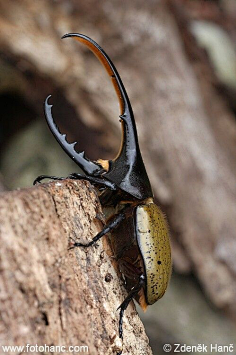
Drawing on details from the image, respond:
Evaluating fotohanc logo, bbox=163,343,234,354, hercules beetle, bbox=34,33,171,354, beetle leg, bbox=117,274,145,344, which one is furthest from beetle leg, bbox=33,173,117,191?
fotohanc logo, bbox=163,343,234,354

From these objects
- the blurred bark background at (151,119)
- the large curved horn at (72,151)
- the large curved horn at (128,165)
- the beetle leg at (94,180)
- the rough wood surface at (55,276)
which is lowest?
the rough wood surface at (55,276)

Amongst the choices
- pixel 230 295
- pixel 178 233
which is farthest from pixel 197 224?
pixel 230 295

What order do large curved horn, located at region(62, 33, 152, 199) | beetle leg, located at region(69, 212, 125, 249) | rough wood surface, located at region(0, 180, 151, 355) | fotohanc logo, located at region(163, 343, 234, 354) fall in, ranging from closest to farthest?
rough wood surface, located at region(0, 180, 151, 355), beetle leg, located at region(69, 212, 125, 249), large curved horn, located at region(62, 33, 152, 199), fotohanc logo, located at region(163, 343, 234, 354)

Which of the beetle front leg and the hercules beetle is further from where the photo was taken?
the hercules beetle

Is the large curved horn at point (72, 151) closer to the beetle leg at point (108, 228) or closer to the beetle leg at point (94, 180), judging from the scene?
the beetle leg at point (94, 180)

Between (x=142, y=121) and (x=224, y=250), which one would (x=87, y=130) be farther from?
(x=224, y=250)

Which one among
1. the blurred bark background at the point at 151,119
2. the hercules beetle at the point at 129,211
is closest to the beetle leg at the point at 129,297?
the hercules beetle at the point at 129,211

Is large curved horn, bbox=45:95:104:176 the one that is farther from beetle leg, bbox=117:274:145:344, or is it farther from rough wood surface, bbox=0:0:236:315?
rough wood surface, bbox=0:0:236:315
